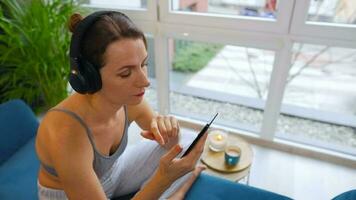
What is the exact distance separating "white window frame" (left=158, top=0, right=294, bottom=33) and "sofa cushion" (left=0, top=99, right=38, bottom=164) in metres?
1.04

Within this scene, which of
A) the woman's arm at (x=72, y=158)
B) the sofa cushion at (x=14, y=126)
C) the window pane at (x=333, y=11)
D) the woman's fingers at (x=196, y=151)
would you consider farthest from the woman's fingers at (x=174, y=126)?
the window pane at (x=333, y=11)

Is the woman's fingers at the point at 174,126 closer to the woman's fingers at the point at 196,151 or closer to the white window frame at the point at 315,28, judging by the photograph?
the woman's fingers at the point at 196,151

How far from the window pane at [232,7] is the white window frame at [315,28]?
0.44 ft

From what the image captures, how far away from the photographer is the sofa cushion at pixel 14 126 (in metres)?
1.35

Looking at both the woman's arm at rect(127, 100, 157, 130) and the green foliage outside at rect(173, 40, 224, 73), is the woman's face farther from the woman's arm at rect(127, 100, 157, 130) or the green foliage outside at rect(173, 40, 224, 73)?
the green foliage outside at rect(173, 40, 224, 73)

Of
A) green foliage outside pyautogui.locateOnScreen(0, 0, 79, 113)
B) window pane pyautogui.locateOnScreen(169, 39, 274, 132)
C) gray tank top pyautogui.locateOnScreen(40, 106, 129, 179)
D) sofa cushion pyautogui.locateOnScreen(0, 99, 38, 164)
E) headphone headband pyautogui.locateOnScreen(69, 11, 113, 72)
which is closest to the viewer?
headphone headband pyautogui.locateOnScreen(69, 11, 113, 72)

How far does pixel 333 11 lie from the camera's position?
5.18 ft

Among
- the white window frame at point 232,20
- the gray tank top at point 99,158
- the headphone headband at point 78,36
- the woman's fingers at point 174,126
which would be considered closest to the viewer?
the headphone headband at point 78,36

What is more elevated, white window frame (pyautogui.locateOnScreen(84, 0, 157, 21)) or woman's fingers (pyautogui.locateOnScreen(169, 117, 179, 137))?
white window frame (pyautogui.locateOnScreen(84, 0, 157, 21))

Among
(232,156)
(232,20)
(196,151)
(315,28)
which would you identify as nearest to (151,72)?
(232,20)

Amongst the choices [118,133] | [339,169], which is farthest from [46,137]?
[339,169]

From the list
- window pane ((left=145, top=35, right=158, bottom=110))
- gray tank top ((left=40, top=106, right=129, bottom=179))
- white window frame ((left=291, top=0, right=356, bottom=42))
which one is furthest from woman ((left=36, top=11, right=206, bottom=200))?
white window frame ((left=291, top=0, right=356, bottom=42))

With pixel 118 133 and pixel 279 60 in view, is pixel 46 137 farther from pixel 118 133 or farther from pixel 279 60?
pixel 279 60

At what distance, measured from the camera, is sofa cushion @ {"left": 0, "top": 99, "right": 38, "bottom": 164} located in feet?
4.43
